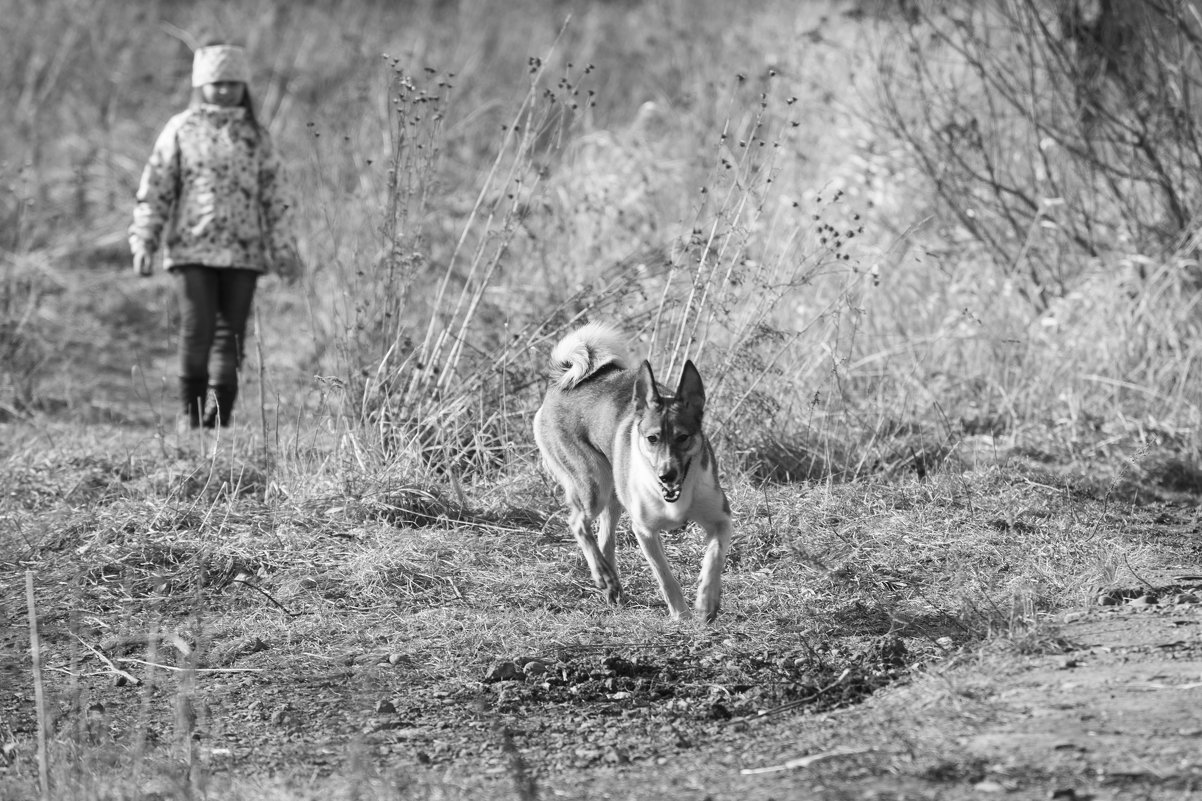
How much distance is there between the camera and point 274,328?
1123cm

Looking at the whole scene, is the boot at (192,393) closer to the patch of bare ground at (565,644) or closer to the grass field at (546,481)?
the grass field at (546,481)

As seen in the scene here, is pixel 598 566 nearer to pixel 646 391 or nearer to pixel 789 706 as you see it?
pixel 646 391

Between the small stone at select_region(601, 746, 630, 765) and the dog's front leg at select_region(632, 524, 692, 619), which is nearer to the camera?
the small stone at select_region(601, 746, 630, 765)

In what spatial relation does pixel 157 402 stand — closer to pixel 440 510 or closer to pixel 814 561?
pixel 440 510

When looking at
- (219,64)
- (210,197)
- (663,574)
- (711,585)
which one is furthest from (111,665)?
(219,64)

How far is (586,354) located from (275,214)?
10.3 ft

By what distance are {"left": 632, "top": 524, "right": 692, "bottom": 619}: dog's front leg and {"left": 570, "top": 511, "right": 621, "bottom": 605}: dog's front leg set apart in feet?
1.04

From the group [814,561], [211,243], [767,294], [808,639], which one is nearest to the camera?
[808,639]

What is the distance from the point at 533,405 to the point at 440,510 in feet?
2.99

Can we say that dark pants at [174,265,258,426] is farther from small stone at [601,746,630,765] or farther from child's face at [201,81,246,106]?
small stone at [601,746,630,765]

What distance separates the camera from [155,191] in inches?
330

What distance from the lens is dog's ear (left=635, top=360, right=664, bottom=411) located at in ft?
18.0

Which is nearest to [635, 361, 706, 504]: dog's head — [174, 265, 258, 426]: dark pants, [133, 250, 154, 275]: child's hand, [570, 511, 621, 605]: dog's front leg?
[570, 511, 621, 605]: dog's front leg

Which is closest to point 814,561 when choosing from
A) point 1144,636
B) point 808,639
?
point 808,639
